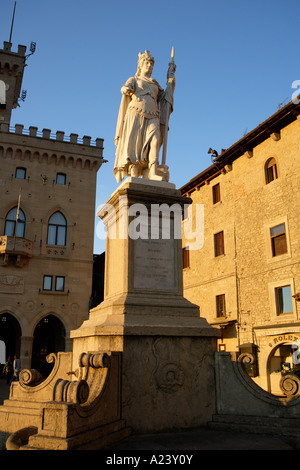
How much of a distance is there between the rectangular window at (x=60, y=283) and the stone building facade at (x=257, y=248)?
9.15 m

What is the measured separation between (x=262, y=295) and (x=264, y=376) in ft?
13.0

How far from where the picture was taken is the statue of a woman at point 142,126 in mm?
7766

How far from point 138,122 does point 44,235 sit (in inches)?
901

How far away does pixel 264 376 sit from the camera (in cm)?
1983

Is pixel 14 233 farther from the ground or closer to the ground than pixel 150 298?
farther from the ground

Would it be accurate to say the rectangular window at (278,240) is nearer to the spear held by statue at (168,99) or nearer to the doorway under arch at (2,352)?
the spear held by statue at (168,99)

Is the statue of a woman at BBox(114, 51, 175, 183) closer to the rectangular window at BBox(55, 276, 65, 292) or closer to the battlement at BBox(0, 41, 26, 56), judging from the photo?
the rectangular window at BBox(55, 276, 65, 292)

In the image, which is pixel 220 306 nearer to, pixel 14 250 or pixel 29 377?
pixel 14 250

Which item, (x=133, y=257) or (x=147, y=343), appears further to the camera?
(x=133, y=257)

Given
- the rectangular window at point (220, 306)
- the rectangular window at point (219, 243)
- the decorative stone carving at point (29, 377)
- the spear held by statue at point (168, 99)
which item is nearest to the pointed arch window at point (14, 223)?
the rectangular window at point (219, 243)

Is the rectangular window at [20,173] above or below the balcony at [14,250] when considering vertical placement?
above

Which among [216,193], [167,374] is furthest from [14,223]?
[167,374]
